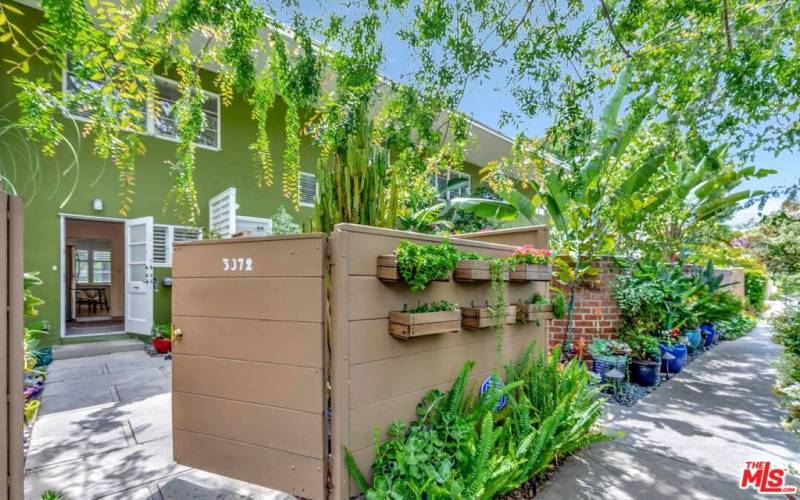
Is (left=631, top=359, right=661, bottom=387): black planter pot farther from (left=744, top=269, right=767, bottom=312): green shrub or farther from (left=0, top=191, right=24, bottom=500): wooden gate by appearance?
(left=744, top=269, right=767, bottom=312): green shrub

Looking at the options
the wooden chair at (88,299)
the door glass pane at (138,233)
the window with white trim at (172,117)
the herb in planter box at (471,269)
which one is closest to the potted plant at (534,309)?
the herb in planter box at (471,269)

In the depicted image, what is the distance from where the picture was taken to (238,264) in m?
2.53

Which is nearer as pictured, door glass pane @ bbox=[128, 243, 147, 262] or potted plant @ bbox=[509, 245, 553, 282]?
potted plant @ bbox=[509, 245, 553, 282]

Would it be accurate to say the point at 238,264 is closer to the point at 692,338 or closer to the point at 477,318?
the point at 477,318

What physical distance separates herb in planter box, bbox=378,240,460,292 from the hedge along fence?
9 cm

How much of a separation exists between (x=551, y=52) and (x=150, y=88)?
3339mm

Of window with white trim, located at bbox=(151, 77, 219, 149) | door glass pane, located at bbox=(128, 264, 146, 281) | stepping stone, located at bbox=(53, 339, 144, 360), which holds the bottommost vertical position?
stepping stone, located at bbox=(53, 339, 144, 360)

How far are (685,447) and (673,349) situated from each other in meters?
2.57

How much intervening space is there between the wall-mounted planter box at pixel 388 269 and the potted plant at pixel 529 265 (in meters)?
1.36

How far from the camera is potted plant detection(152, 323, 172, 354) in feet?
20.2

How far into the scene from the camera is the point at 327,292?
230 cm

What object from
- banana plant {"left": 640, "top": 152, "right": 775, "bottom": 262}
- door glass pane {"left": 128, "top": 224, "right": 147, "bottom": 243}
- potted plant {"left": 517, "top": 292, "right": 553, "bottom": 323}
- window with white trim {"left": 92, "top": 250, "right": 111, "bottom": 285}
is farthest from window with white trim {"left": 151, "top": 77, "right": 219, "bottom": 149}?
banana plant {"left": 640, "top": 152, "right": 775, "bottom": 262}

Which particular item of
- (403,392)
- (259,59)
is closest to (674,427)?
(403,392)

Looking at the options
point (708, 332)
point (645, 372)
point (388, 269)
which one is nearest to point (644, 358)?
point (645, 372)
